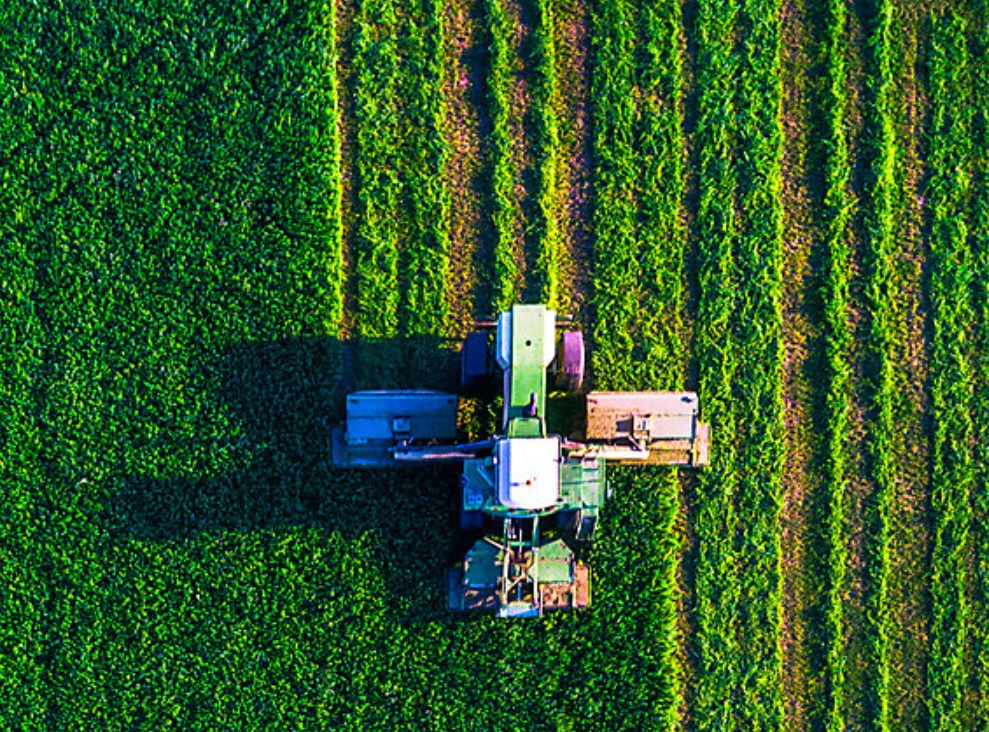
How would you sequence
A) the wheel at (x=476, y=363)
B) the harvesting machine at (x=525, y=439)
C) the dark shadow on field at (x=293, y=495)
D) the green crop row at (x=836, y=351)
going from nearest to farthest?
the harvesting machine at (x=525, y=439) < the wheel at (x=476, y=363) < the dark shadow on field at (x=293, y=495) < the green crop row at (x=836, y=351)

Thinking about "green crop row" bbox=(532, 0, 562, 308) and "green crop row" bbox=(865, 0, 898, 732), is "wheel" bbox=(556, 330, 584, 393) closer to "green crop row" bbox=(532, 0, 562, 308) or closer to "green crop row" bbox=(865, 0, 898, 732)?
"green crop row" bbox=(532, 0, 562, 308)

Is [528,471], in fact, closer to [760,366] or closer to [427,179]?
[760,366]

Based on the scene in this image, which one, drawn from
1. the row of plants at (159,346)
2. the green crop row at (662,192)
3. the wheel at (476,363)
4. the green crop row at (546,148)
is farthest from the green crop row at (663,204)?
the row of plants at (159,346)

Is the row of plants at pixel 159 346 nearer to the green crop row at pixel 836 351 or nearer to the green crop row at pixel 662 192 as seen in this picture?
the green crop row at pixel 662 192

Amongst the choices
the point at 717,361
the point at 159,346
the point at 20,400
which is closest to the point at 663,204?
the point at 717,361

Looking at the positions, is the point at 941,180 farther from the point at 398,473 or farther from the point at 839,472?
the point at 398,473

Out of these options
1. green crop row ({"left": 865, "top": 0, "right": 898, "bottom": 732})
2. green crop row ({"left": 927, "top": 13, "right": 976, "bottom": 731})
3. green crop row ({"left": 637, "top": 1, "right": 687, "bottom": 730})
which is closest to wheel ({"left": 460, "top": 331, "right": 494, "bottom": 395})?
green crop row ({"left": 637, "top": 1, "right": 687, "bottom": 730})
